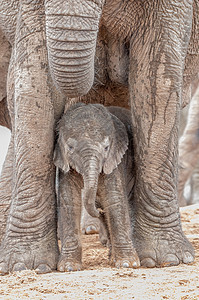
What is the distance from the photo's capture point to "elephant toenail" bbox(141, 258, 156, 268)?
8.70 ft

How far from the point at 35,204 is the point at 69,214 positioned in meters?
0.13

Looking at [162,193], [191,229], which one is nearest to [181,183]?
[191,229]

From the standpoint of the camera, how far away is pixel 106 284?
2.23 m

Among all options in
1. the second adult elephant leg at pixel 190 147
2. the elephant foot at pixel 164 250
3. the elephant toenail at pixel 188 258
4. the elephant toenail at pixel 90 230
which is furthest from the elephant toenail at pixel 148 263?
the second adult elephant leg at pixel 190 147

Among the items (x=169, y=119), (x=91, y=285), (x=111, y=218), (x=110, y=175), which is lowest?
(x=91, y=285)

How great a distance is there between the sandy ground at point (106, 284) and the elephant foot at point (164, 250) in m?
0.06

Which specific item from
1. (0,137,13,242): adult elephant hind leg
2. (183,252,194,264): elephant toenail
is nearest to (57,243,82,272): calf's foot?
(183,252,194,264): elephant toenail

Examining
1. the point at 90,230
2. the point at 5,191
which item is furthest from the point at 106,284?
the point at 90,230

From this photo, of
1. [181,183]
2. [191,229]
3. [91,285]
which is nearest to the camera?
[91,285]

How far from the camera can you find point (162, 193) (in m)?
2.77

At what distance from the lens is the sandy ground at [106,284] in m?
2.08

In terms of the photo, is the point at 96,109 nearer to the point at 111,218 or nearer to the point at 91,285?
the point at 111,218

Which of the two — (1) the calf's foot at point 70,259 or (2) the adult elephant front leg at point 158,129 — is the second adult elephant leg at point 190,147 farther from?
(1) the calf's foot at point 70,259

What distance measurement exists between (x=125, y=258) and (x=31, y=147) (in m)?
0.53
